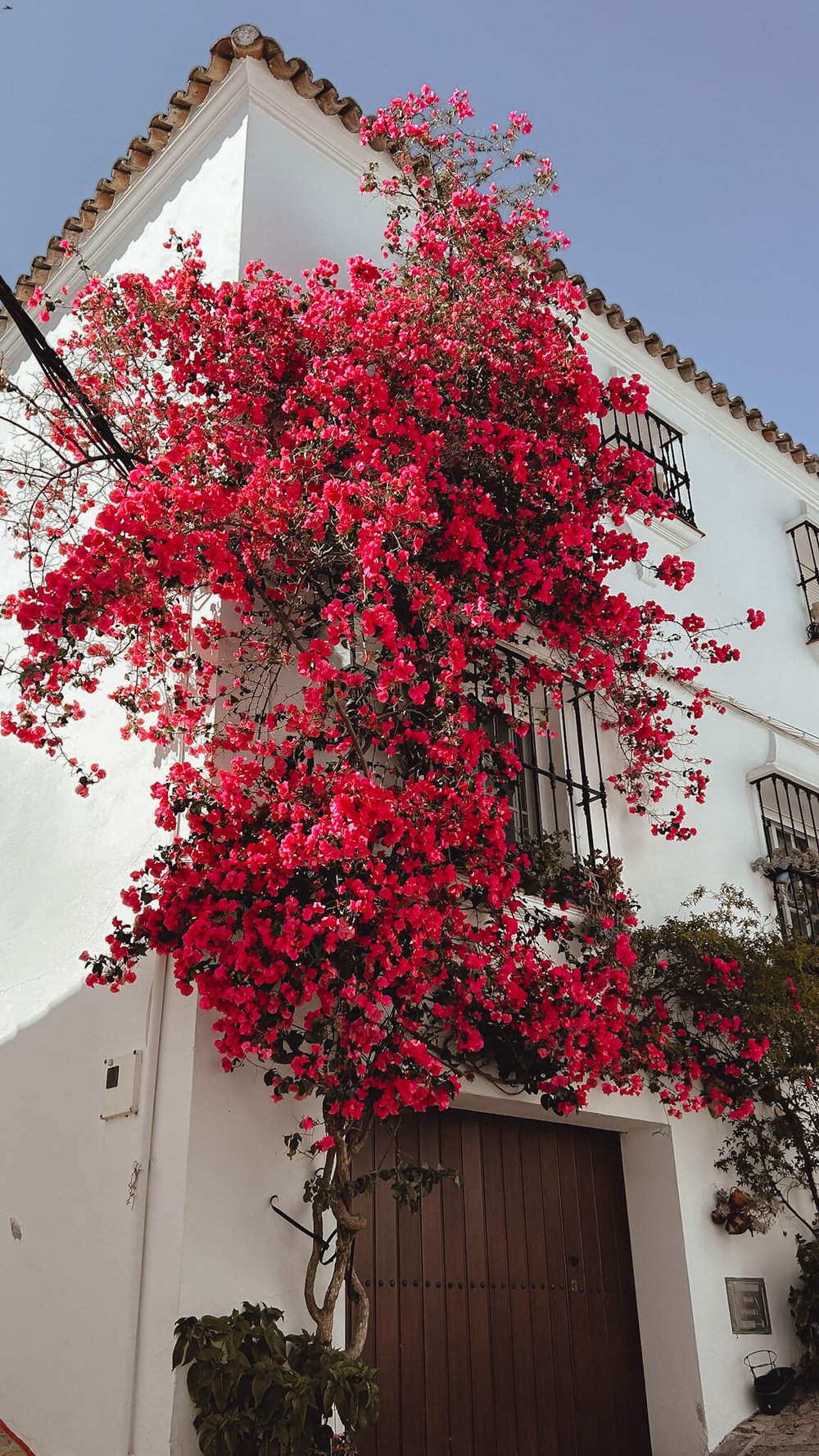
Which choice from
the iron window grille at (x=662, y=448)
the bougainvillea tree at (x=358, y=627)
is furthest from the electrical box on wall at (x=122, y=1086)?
the iron window grille at (x=662, y=448)

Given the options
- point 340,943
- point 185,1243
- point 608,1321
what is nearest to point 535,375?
point 340,943

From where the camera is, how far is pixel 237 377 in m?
5.26

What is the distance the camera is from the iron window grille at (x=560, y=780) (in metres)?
6.03

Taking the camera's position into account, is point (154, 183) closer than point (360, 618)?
No

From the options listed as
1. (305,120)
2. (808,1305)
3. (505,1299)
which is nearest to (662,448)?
(305,120)

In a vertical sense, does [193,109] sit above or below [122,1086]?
above

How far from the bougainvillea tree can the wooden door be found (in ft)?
2.04

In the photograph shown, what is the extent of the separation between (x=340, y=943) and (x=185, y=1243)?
1.12 meters

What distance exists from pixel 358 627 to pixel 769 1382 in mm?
4063

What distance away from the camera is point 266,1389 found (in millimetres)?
3518

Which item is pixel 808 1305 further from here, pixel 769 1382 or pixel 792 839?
pixel 792 839

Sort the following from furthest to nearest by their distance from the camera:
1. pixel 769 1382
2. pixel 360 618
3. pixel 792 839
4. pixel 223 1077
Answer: pixel 792 839, pixel 769 1382, pixel 360 618, pixel 223 1077

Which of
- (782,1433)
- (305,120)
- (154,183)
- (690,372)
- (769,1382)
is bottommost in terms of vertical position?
(782,1433)

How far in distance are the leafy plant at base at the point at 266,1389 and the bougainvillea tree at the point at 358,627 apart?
0.26 m
